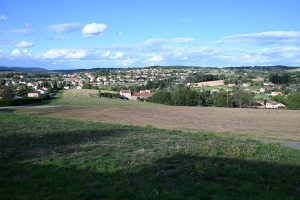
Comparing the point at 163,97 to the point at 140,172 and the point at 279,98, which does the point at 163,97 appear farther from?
the point at 140,172

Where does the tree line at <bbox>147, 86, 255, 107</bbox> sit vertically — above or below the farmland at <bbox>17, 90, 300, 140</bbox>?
below

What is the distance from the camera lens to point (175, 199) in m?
5.65

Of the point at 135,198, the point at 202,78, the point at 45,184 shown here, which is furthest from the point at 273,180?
the point at 202,78

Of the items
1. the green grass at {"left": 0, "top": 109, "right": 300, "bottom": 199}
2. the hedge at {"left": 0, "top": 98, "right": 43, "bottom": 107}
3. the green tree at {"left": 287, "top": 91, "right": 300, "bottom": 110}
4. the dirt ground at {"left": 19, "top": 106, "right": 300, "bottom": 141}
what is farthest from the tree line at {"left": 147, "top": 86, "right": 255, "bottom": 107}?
the green grass at {"left": 0, "top": 109, "right": 300, "bottom": 199}

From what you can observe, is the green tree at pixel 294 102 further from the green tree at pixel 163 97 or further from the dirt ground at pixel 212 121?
the green tree at pixel 163 97

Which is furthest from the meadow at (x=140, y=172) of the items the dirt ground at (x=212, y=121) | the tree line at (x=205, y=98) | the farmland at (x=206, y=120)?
the tree line at (x=205, y=98)

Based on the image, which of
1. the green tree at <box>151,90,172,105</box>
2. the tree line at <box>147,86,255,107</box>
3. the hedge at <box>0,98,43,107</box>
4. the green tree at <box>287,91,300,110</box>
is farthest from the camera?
the green tree at <box>151,90,172,105</box>

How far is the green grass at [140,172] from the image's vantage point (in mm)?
6056

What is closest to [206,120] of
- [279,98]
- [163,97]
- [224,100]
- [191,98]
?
[224,100]

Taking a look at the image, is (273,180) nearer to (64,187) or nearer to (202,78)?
(64,187)

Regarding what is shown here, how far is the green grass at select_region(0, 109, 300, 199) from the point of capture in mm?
6056

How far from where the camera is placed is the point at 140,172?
24.9ft

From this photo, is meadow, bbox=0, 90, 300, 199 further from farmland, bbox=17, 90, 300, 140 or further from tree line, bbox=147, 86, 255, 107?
tree line, bbox=147, 86, 255, 107

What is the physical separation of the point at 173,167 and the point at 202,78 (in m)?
136
